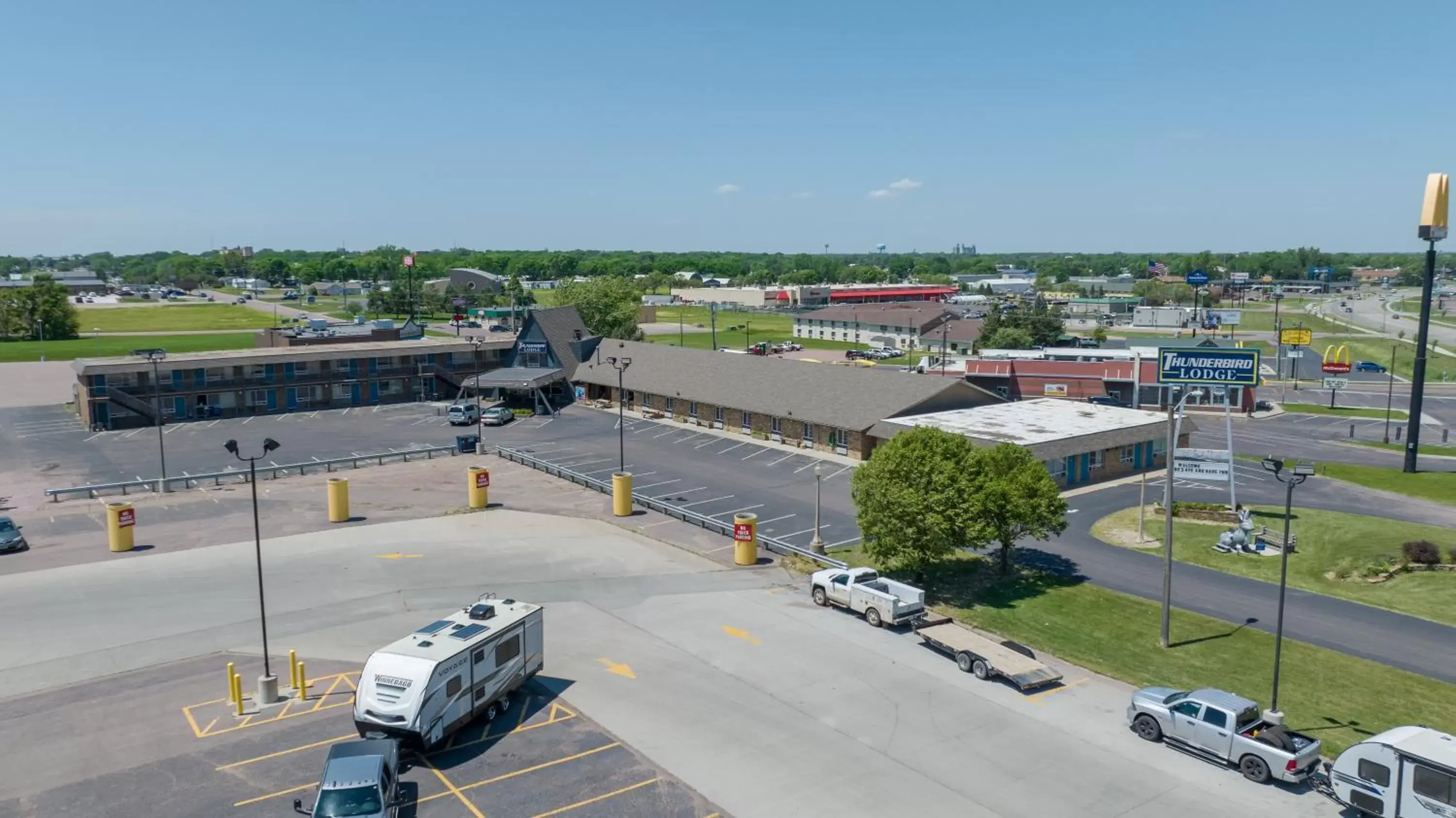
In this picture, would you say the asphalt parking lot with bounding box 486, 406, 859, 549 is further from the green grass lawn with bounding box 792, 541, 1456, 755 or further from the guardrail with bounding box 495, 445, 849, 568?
the green grass lawn with bounding box 792, 541, 1456, 755

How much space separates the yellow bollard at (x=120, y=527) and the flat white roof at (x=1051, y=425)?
125 feet

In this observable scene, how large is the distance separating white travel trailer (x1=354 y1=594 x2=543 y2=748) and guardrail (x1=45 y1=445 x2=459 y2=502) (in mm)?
32245

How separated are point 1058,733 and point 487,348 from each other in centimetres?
7177

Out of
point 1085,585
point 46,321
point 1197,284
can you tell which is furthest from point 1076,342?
point 46,321

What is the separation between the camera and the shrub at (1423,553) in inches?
1468

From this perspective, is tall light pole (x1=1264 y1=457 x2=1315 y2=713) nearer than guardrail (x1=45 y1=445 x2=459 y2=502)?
Yes

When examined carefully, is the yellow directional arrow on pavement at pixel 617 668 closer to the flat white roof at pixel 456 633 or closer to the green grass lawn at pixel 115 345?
the flat white roof at pixel 456 633

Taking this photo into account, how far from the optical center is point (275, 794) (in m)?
20.2

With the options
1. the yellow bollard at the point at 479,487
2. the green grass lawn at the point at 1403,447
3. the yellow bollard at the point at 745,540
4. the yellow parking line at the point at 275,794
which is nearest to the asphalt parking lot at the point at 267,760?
the yellow parking line at the point at 275,794

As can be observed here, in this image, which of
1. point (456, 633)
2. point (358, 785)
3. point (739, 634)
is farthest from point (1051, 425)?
point (358, 785)

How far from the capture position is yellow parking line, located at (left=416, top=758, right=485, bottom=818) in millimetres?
19766

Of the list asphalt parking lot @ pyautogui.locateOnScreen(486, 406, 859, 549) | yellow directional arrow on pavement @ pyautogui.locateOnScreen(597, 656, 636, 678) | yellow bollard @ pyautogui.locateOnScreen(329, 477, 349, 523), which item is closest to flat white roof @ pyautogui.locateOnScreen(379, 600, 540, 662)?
yellow directional arrow on pavement @ pyautogui.locateOnScreen(597, 656, 636, 678)

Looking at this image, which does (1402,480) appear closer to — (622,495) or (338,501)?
(622,495)

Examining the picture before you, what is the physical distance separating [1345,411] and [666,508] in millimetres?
70797
